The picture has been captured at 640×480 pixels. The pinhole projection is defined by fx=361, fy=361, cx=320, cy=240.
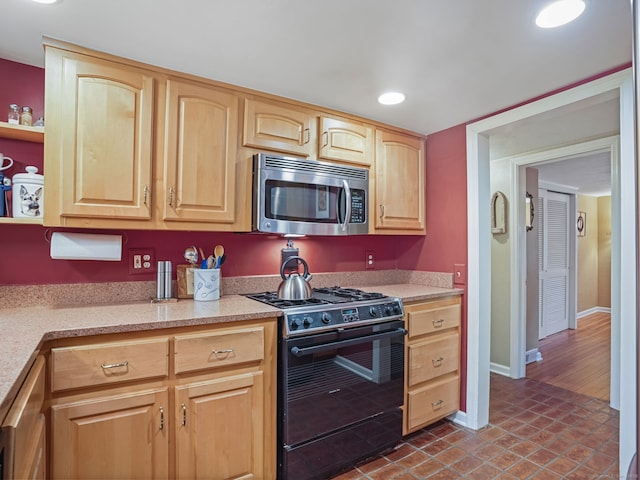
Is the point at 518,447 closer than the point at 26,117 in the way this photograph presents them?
No

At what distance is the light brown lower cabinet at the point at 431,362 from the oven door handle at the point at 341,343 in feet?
0.60

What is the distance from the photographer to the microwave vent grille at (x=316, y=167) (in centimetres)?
206

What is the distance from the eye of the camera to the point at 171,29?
152 cm

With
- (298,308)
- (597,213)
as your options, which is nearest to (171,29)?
(298,308)

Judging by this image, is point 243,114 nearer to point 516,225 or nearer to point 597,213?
point 516,225

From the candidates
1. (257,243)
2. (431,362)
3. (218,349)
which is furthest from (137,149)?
(431,362)

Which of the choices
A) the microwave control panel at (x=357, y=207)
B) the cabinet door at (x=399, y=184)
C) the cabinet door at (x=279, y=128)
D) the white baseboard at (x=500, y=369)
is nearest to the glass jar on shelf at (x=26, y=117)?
the cabinet door at (x=279, y=128)

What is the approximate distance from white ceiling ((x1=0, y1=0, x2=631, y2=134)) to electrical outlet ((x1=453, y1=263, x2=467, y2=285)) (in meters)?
1.14

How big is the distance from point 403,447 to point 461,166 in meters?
1.91

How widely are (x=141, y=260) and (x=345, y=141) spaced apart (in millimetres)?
1467

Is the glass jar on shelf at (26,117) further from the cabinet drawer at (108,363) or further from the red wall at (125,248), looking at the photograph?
the cabinet drawer at (108,363)

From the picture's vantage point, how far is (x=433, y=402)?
2.39 m

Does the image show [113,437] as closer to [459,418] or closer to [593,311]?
[459,418]

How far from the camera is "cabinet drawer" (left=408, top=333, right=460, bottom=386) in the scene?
7.49 ft
